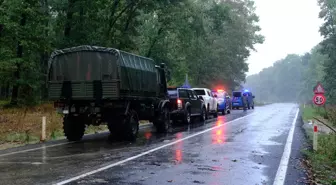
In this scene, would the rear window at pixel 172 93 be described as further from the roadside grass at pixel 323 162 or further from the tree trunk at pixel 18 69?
the tree trunk at pixel 18 69

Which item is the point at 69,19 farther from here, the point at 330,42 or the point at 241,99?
the point at 330,42

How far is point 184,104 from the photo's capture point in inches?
837

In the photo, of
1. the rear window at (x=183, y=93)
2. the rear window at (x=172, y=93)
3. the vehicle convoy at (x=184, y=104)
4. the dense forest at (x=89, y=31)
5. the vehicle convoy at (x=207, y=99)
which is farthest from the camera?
the dense forest at (x=89, y=31)

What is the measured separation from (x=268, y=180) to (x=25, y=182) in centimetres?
457

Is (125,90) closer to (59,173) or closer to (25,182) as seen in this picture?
(59,173)

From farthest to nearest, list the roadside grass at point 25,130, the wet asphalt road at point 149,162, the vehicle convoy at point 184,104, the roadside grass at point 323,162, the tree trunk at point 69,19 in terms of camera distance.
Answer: the tree trunk at point 69,19 → the vehicle convoy at point 184,104 → the roadside grass at point 25,130 → the roadside grass at point 323,162 → the wet asphalt road at point 149,162

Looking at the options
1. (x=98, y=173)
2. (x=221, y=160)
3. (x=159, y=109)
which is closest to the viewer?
(x=98, y=173)

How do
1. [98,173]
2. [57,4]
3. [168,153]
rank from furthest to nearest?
[57,4] < [168,153] < [98,173]

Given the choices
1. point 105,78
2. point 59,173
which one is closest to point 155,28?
point 105,78

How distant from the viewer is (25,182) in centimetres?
709

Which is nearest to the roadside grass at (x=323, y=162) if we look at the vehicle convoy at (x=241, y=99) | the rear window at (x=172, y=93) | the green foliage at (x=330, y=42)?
the rear window at (x=172, y=93)

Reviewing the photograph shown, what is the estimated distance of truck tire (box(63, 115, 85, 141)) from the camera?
14.2m

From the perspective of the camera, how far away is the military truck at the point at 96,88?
514 inches

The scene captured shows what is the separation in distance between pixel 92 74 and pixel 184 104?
883cm
